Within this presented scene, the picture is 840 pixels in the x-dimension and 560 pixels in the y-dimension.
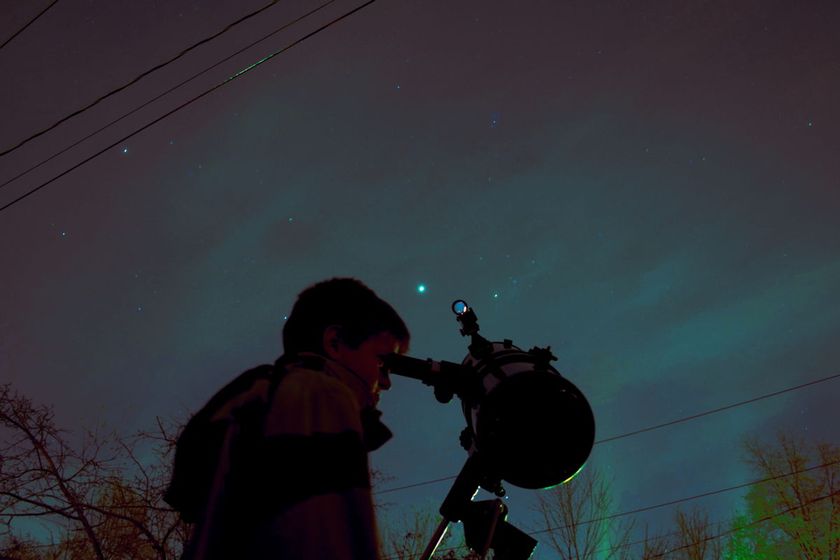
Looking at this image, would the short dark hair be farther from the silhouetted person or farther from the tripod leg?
the tripod leg

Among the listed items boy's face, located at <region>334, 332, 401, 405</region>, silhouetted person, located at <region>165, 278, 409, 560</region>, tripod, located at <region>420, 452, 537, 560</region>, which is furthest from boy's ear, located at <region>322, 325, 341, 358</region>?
tripod, located at <region>420, 452, 537, 560</region>

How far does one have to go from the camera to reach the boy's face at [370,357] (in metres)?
1.70

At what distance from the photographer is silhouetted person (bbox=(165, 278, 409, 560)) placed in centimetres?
92

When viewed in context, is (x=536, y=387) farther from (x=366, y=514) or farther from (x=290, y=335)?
(x=366, y=514)

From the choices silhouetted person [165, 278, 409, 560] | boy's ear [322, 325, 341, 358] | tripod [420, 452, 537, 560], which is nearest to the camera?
silhouetted person [165, 278, 409, 560]

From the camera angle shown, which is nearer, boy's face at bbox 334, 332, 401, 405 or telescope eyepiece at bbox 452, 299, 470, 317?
boy's face at bbox 334, 332, 401, 405

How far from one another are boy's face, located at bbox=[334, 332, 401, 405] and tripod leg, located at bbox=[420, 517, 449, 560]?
50 centimetres

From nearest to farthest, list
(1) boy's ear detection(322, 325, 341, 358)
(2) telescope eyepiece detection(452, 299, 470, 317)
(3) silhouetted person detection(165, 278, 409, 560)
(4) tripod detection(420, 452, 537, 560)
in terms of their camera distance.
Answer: (3) silhouetted person detection(165, 278, 409, 560) → (1) boy's ear detection(322, 325, 341, 358) → (4) tripod detection(420, 452, 537, 560) → (2) telescope eyepiece detection(452, 299, 470, 317)

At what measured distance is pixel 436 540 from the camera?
1749 millimetres

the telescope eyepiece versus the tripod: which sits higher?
the telescope eyepiece

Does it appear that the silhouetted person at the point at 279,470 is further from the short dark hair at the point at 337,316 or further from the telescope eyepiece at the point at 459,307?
the telescope eyepiece at the point at 459,307

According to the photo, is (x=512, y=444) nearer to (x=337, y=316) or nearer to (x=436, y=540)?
(x=436, y=540)

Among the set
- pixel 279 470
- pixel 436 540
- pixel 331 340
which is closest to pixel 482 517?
pixel 436 540

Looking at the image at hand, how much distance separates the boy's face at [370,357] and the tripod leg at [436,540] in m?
0.50
